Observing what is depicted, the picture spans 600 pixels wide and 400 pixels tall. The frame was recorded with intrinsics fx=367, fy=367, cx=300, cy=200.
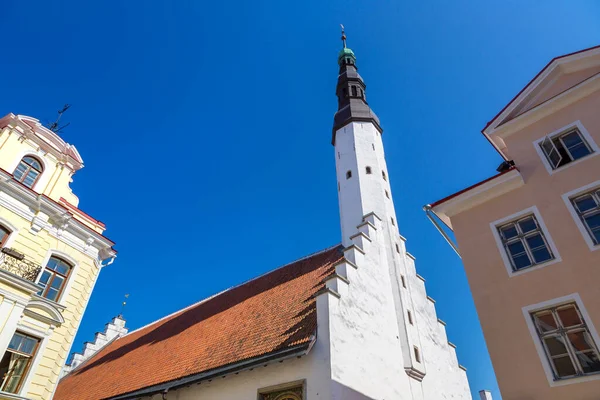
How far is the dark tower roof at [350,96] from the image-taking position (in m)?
22.3

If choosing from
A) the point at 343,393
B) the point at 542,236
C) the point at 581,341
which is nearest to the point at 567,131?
the point at 542,236

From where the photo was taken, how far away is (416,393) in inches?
504

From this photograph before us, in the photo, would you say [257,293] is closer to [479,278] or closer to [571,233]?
[479,278]

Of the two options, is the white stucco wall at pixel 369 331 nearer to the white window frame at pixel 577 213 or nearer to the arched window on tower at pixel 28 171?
the white window frame at pixel 577 213

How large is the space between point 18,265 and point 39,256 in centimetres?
98

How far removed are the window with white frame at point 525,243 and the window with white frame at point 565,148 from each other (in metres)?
1.70

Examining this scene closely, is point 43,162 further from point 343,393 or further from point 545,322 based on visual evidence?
point 545,322

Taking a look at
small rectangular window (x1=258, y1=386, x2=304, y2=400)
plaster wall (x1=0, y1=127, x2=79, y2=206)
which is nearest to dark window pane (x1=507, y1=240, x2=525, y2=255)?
small rectangular window (x1=258, y1=386, x2=304, y2=400)

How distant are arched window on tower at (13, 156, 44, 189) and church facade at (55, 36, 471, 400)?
891cm

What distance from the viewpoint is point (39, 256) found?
13000 mm

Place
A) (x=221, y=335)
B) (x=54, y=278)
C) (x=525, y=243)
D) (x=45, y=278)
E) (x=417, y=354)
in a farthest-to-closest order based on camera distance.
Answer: (x=221, y=335) → (x=417, y=354) → (x=54, y=278) → (x=45, y=278) → (x=525, y=243)

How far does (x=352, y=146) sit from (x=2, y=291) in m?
16.3

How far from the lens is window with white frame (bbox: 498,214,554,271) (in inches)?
346

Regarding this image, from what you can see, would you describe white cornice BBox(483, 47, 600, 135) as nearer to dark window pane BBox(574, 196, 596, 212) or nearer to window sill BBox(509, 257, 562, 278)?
dark window pane BBox(574, 196, 596, 212)
